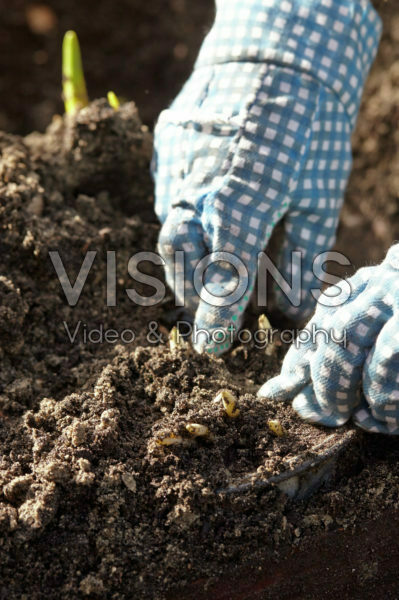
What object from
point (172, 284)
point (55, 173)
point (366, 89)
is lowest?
point (172, 284)

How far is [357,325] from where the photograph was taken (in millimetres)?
1058

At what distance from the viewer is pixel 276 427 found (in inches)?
44.8

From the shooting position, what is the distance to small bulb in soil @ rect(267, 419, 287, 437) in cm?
114

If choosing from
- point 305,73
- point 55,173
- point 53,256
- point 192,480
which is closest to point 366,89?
point 305,73

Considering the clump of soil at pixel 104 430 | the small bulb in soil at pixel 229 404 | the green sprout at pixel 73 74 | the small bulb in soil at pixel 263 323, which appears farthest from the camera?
the green sprout at pixel 73 74

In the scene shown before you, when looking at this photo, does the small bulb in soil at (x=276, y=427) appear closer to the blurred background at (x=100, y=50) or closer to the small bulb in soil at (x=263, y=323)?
the small bulb in soil at (x=263, y=323)

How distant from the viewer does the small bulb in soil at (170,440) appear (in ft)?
3.57

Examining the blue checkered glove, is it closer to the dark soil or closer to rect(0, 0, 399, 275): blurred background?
the dark soil

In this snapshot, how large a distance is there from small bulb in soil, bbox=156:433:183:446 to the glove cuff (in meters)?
0.89

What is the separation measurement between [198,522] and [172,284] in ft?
1.94

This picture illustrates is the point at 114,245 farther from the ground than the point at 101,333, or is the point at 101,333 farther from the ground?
the point at 114,245

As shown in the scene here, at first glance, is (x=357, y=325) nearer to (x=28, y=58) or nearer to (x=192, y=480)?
(x=192, y=480)

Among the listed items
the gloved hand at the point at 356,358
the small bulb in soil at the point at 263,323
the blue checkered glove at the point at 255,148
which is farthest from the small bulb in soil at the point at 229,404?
Answer: the small bulb in soil at the point at 263,323

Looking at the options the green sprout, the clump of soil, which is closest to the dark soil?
the clump of soil
